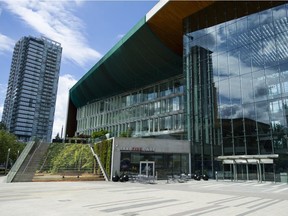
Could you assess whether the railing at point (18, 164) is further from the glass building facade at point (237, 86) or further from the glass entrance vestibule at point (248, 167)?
the glass entrance vestibule at point (248, 167)

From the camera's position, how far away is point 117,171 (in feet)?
103

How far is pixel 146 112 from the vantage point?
5331 centimetres

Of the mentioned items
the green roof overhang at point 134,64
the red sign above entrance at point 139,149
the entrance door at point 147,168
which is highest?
the green roof overhang at point 134,64

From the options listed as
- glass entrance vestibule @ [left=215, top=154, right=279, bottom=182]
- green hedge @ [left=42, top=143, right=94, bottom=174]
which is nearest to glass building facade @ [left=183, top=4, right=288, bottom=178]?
glass entrance vestibule @ [left=215, top=154, right=279, bottom=182]

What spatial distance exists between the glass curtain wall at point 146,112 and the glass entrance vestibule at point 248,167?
12522 millimetres

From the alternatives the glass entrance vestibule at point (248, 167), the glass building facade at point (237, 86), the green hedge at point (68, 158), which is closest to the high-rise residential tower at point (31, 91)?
the green hedge at point (68, 158)

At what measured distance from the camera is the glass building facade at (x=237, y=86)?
28.0 meters

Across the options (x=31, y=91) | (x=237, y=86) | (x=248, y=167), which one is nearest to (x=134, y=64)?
(x=237, y=86)

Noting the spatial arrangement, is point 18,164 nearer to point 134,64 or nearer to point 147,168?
point 147,168

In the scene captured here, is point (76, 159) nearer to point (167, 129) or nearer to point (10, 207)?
point (167, 129)

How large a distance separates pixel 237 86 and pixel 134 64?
907 inches

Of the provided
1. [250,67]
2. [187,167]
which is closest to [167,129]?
[187,167]

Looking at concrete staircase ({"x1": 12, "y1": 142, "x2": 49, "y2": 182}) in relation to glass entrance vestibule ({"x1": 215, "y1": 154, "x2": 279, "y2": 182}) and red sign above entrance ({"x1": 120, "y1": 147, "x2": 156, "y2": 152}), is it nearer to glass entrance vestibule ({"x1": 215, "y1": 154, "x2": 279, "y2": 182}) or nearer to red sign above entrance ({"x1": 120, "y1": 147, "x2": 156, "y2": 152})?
red sign above entrance ({"x1": 120, "y1": 147, "x2": 156, "y2": 152})

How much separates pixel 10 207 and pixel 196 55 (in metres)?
32.7
